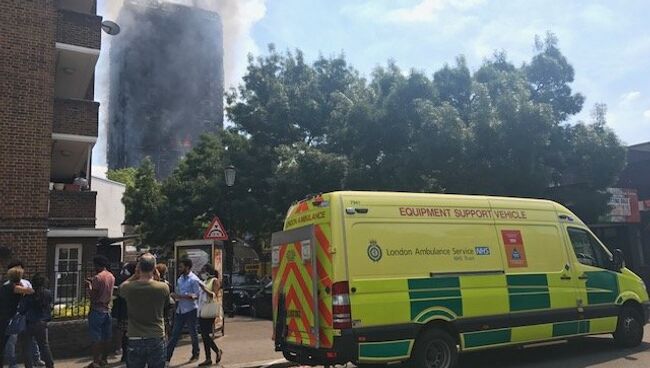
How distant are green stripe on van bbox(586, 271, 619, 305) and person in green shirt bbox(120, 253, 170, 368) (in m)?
7.13

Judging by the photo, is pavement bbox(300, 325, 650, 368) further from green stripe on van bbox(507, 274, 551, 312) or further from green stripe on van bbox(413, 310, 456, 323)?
green stripe on van bbox(413, 310, 456, 323)

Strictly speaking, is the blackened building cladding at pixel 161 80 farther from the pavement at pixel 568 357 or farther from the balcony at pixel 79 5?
the pavement at pixel 568 357

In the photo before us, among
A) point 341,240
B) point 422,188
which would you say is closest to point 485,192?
point 422,188

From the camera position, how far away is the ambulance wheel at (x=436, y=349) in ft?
25.0

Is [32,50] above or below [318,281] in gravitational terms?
above

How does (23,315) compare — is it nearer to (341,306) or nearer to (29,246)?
(341,306)

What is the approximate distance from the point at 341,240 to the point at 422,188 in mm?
11928

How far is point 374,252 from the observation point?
751cm

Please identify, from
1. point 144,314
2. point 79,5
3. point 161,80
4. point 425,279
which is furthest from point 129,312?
point 161,80

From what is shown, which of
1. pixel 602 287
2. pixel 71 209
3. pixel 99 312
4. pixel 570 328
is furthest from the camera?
pixel 71 209

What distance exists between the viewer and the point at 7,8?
14.2 metres

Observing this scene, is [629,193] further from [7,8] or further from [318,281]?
[7,8]

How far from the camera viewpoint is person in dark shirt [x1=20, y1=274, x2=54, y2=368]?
8342 millimetres

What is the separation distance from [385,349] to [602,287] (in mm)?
4663
